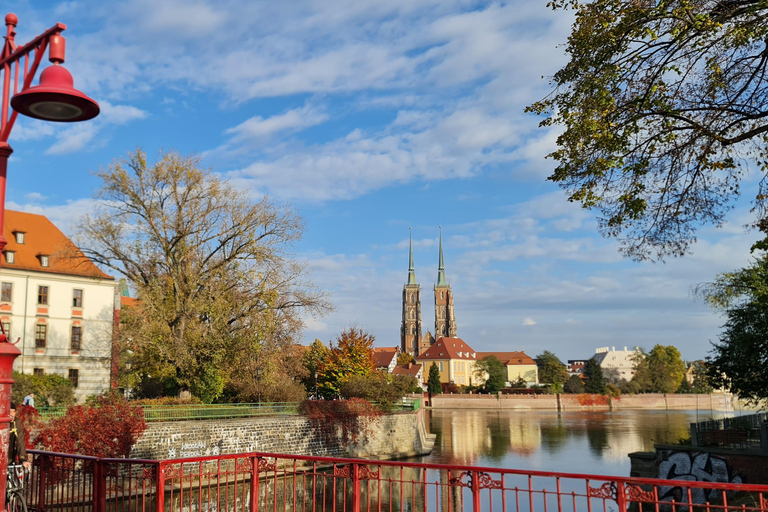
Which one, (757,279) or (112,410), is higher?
(757,279)

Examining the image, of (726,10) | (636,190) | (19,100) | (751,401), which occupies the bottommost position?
(751,401)

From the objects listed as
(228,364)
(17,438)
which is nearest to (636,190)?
(17,438)

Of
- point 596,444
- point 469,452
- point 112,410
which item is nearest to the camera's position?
point 112,410

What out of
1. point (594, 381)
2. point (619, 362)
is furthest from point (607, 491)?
point (619, 362)

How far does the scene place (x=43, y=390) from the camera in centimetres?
3216

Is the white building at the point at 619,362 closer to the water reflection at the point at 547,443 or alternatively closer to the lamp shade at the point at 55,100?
the water reflection at the point at 547,443

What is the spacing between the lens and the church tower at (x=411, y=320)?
494 ft

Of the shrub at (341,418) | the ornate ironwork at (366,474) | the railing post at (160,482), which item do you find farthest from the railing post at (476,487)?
the shrub at (341,418)

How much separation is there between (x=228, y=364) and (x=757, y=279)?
22.5 m

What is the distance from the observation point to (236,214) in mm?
30219

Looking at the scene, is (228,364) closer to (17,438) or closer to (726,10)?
(17,438)

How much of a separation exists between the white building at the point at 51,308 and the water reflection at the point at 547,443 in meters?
21.4

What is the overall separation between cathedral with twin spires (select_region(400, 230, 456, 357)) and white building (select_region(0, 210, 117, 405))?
113 meters

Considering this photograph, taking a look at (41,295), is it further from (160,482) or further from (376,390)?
(160,482)
